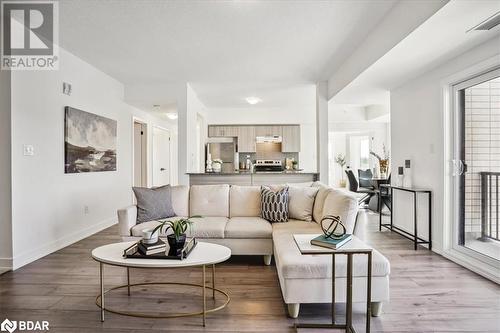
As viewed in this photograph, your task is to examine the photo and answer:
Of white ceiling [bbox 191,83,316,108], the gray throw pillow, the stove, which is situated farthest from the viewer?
the stove

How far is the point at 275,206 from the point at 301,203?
311 millimetres

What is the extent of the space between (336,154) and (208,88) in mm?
6051

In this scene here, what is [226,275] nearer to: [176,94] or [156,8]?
[156,8]

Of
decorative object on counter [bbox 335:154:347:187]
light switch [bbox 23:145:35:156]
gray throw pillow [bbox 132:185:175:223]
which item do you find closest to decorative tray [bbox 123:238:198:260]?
gray throw pillow [bbox 132:185:175:223]

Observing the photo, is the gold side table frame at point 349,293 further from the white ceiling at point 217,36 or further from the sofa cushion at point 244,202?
the white ceiling at point 217,36

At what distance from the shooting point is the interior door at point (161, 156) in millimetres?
7652

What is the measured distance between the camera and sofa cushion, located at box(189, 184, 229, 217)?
395cm

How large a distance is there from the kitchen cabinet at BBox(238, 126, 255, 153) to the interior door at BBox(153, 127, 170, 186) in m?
1.99

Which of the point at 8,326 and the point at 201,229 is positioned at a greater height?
the point at 201,229

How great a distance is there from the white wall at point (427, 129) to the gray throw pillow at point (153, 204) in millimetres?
3248

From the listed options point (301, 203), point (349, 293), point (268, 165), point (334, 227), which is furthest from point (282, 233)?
point (268, 165)

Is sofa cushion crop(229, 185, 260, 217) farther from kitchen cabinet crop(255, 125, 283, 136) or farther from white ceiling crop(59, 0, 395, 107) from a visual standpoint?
kitchen cabinet crop(255, 125, 283, 136)

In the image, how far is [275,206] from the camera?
3672 millimetres

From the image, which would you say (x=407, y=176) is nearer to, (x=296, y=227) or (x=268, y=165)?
(x=296, y=227)
